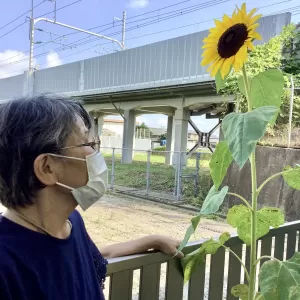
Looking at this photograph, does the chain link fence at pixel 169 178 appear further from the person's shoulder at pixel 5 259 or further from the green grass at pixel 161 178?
the person's shoulder at pixel 5 259

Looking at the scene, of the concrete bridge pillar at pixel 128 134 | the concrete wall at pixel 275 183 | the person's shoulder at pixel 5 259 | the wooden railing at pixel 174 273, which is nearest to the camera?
the person's shoulder at pixel 5 259

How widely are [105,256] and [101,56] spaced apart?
401 inches

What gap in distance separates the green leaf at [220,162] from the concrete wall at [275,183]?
3854 mm

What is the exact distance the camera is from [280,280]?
0.85 meters

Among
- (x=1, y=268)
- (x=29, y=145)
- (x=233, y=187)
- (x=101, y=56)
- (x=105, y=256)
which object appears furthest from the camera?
(x=101, y=56)

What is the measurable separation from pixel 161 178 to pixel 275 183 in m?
3.28

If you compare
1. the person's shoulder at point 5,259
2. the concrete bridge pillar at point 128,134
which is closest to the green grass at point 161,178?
the concrete bridge pillar at point 128,134

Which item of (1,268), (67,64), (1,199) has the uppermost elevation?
(67,64)

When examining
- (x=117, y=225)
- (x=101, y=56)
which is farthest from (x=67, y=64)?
(x=117, y=225)

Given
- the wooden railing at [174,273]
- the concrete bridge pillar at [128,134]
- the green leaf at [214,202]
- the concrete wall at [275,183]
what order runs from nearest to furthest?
the green leaf at [214,202] → the wooden railing at [174,273] → the concrete wall at [275,183] → the concrete bridge pillar at [128,134]

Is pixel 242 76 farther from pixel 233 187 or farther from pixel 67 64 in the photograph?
pixel 67 64

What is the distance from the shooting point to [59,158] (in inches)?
32.2

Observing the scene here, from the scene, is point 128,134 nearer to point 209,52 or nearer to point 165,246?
→ point 165,246

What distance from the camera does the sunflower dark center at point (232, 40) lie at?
2.75ft
